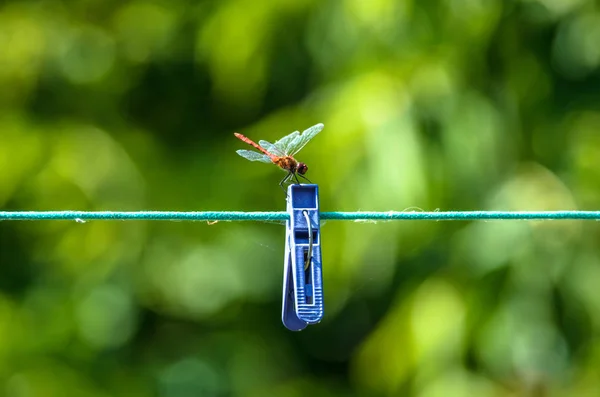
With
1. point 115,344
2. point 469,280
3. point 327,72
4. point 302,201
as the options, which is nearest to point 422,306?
point 469,280

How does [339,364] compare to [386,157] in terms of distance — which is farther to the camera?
[339,364]

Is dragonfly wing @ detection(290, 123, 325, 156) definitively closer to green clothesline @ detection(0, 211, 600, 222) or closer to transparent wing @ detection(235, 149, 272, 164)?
transparent wing @ detection(235, 149, 272, 164)

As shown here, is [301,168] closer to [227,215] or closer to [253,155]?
[253,155]

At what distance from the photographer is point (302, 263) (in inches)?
46.5

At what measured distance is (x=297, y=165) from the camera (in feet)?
5.29

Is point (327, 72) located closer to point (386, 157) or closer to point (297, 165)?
point (386, 157)

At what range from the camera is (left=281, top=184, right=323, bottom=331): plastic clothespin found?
1149 millimetres

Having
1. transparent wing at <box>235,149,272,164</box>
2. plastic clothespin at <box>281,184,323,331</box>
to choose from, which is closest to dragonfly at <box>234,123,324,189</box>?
transparent wing at <box>235,149,272,164</box>

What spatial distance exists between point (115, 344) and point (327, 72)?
0.99 m

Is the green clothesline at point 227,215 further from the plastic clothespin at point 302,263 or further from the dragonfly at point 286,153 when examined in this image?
the dragonfly at point 286,153

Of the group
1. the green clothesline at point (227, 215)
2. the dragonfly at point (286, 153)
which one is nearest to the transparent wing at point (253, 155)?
the dragonfly at point (286, 153)

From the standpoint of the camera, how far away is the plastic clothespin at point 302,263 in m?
1.15

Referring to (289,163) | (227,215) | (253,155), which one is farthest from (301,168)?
(227,215)

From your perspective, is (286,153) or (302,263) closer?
(302,263)
